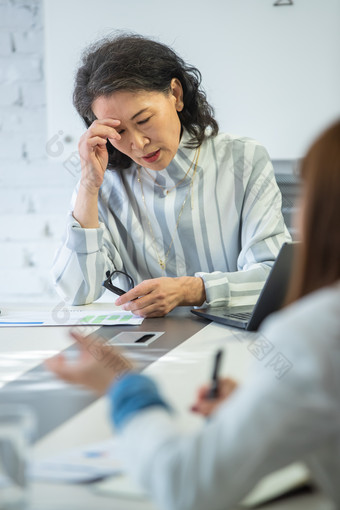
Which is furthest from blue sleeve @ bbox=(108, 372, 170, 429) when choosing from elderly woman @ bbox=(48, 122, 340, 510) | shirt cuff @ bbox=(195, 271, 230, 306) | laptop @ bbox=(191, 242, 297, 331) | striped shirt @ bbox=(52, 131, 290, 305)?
striped shirt @ bbox=(52, 131, 290, 305)

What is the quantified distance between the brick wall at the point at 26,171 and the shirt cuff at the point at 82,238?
1.09 metres

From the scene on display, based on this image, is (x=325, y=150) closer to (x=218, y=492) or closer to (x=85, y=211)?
(x=218, y=492)

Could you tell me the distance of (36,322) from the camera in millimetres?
1356

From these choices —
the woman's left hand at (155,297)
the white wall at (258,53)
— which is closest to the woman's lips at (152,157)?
the woman's left hand at (155,297)

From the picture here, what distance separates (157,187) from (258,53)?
738mm

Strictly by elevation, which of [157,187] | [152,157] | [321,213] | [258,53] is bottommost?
[157,187]

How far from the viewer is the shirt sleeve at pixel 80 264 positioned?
5.09ft

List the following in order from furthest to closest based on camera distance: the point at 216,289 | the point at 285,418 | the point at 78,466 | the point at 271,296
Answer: the point at 216,289 → the point at 271,296 → the point at 78,466 → the point at 285,418

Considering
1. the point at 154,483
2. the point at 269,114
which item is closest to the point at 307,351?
the point at 154,483

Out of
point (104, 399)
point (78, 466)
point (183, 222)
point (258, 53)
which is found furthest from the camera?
point (258, 53)

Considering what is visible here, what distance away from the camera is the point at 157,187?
169 centimetres

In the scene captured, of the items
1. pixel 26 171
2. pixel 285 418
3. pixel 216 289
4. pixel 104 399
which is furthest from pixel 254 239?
pixel 26 171

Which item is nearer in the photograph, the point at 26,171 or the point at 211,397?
the point at 211,397

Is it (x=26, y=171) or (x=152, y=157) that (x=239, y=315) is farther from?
(x=26, y=171)
